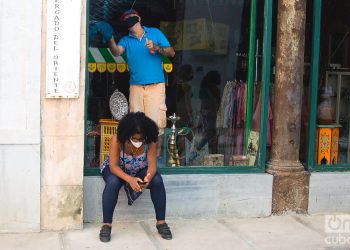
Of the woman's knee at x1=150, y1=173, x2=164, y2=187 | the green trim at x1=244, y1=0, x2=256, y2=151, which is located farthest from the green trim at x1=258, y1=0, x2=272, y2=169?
the woman's knee at x1=150, y1=173, x2=164, y2=187

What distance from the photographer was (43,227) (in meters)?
5.55

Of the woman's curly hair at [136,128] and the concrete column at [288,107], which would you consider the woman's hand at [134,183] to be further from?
the concrete column at [288,107]

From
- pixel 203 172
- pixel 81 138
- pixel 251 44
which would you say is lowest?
pixel 203 172

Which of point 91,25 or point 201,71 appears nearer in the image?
point 91,25

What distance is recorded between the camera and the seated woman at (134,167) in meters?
5.41

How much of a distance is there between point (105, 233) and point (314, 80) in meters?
2.89

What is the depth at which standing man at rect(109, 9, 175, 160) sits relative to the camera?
6.35 meters

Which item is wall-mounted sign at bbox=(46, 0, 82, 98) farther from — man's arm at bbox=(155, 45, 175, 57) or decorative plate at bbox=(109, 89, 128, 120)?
man's arm at bbox=(155, 45, 175, 57)

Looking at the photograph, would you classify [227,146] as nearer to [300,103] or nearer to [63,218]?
[300,103]

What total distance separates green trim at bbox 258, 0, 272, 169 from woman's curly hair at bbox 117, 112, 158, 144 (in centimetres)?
147

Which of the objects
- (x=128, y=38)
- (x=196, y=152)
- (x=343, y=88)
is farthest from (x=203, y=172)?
(x=343, y=88)

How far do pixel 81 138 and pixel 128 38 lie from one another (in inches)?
54.1

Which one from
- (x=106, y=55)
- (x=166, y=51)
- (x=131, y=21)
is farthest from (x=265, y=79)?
(x=106, y=55)

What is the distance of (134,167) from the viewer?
5.64 m
